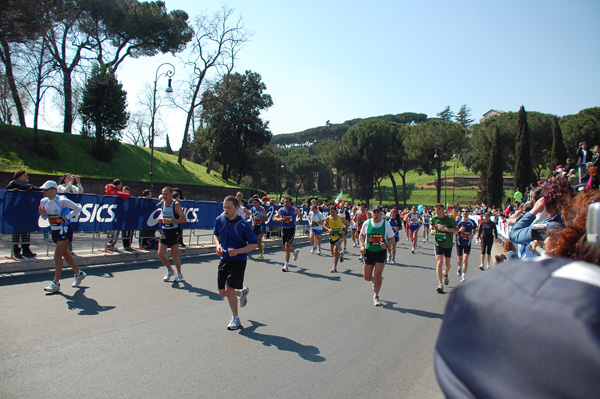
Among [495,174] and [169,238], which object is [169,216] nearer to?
[169,238]

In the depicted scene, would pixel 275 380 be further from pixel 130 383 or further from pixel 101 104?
pixel 101 104

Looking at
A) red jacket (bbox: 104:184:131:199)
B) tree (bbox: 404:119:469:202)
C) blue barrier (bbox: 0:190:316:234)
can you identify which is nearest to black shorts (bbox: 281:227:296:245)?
blue barrier (bbox: 0:190:316:234)

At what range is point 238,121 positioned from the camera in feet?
154

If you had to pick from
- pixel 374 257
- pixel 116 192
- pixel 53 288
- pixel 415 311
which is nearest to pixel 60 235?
pixel 53 288

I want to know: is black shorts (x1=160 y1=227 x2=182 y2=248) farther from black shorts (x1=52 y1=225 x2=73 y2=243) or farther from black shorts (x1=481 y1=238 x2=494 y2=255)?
black shorts (x1=481 y1=238 x2=494 y2=255)

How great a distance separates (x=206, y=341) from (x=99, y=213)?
7.40 meters

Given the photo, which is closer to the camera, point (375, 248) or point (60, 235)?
point (60, 235)

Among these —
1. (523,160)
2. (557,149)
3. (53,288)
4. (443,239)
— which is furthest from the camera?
(523,160)

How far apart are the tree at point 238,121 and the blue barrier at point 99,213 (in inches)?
1238

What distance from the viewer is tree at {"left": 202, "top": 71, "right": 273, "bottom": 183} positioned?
45906 millimetres

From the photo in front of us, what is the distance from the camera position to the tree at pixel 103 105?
29.1m

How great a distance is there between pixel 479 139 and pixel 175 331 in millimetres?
63237

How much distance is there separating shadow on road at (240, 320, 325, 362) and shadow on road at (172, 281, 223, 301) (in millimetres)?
1968

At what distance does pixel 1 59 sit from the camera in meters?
29.0
